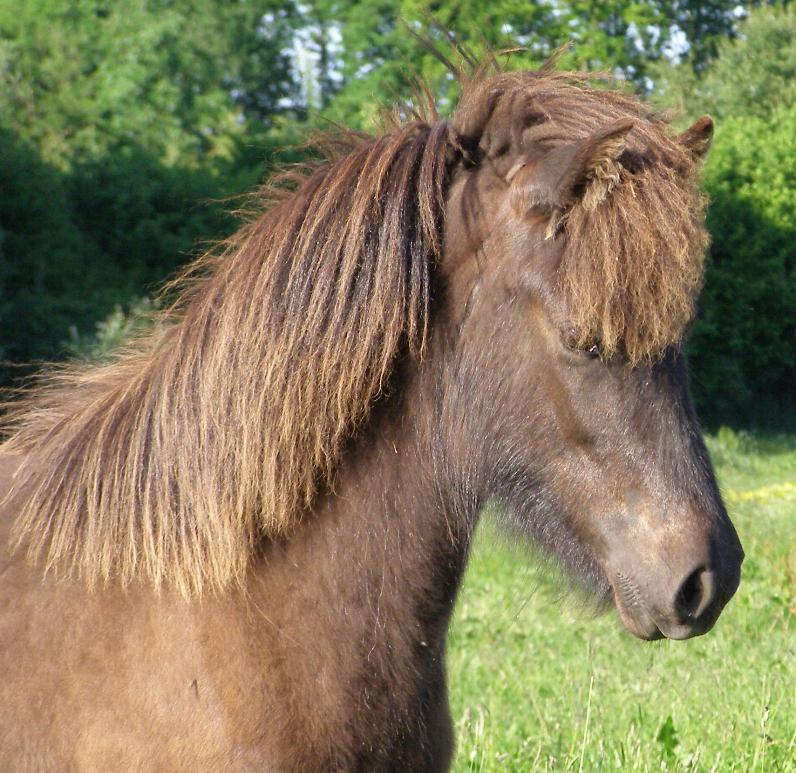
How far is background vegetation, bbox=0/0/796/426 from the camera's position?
16828 millimetres

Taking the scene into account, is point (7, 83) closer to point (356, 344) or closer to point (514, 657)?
point (514, 657)

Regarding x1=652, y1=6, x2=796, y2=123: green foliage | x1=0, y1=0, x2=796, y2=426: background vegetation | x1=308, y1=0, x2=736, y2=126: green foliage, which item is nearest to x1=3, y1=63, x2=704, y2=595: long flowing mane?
x1=0, y1=0, x2=796, y2=426: background vegetation

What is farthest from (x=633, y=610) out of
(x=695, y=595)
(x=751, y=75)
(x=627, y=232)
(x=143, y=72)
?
(x=143, y=72)

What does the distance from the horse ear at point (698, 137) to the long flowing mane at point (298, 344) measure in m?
0.07

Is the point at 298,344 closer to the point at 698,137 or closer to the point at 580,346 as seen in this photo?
the point at 580,346

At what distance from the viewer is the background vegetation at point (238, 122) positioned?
→ 16828mm

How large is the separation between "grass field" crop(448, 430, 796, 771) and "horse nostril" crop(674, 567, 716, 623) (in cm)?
36

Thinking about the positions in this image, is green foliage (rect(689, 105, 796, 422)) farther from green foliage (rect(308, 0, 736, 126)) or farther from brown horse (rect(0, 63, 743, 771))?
brown horse (rect(0, 63, 743, 771))

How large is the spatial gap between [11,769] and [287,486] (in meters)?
0.85

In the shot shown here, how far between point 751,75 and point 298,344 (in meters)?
30.1

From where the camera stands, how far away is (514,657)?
638 centimetres

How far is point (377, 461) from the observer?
7.66 ft

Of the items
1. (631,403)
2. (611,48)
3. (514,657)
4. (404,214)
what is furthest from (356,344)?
(611,48)

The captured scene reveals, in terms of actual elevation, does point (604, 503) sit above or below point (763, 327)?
above
